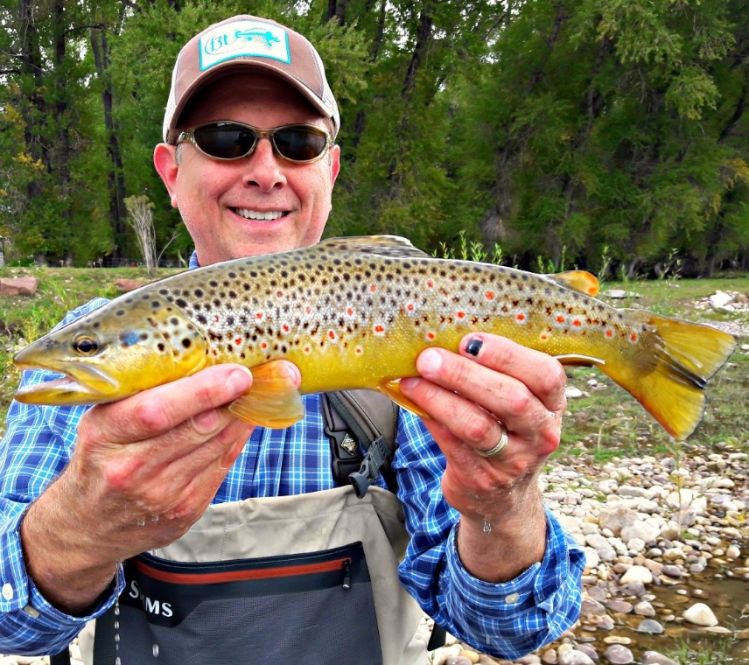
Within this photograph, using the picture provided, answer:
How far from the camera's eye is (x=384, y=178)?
81.8 ft

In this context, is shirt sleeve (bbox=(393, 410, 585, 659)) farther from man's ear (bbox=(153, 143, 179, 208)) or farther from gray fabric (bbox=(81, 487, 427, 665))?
man's ear (bbox=(153, 143, 179, 208))

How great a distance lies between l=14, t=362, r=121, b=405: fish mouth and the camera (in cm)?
189

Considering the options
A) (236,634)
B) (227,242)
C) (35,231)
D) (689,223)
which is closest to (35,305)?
(227,242)

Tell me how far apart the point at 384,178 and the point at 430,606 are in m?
23.4

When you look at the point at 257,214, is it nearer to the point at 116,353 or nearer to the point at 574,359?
the point at 116,353

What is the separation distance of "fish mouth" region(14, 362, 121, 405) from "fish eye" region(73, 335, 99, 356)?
0.07 m

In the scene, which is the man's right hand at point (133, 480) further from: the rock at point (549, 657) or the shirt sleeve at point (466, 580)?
the rock at point (549, 657)

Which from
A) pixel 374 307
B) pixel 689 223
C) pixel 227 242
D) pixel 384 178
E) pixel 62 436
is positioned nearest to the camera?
pixel 374 307

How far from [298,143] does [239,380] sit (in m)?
1.69

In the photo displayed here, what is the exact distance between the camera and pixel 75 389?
1904 mm

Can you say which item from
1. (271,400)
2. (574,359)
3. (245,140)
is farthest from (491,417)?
(245,140)

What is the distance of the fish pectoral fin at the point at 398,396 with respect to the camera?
81.3 inches

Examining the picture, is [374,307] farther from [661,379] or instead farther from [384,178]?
[384,178]

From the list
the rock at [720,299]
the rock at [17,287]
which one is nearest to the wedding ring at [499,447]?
the rock at [17,287]
